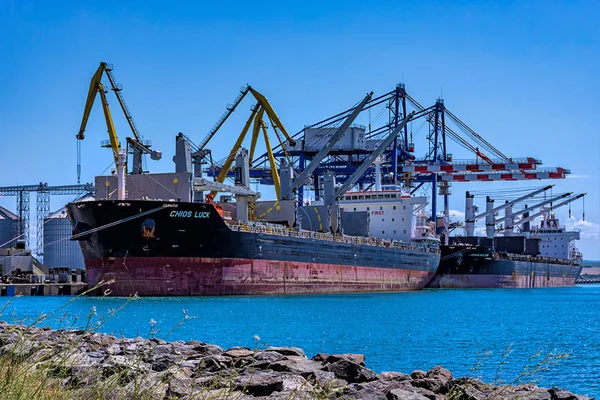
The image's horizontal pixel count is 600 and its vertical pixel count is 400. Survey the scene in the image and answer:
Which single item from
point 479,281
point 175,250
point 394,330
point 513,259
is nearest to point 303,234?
point 175,250

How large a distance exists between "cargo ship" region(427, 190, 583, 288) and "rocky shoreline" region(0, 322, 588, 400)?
44507 mm

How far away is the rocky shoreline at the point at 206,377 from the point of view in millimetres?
5582

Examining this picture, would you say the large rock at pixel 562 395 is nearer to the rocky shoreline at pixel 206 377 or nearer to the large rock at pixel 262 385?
the rocky shoreline at pixel 206 377

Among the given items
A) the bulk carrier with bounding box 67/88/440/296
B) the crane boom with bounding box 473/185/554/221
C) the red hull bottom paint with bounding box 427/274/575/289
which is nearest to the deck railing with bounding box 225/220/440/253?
the bulk carrier with bounding box 67/88/440/296

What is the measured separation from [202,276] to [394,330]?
40.3 feet

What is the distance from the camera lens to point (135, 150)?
33094mm

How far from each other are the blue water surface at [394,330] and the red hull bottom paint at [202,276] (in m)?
0.84

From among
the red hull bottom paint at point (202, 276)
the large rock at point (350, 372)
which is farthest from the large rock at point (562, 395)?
the red hull bottom paint at point (202, 276)

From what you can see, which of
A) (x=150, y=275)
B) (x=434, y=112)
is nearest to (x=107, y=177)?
(x=150, y=275)

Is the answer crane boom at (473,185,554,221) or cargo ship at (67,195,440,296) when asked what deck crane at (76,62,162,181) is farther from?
crane boom at (473,185,554,221)

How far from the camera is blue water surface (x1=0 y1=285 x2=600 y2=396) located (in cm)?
1260

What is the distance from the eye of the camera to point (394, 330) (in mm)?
18844

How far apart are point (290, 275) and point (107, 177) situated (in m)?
8.72

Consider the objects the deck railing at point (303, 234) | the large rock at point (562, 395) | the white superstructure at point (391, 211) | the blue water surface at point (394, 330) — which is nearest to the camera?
the large rock at point (562, 395)
